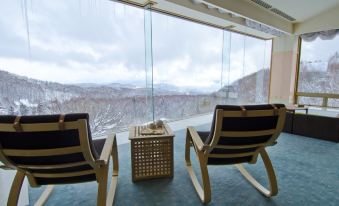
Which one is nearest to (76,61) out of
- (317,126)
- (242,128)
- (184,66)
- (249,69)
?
(184,66)

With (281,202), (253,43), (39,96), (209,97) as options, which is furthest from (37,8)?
(253,43)

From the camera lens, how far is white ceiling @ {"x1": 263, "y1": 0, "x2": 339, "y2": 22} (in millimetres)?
3771

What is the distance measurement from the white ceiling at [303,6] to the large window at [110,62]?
3.79ft

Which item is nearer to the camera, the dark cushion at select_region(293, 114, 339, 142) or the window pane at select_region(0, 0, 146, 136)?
the window pane at select_region(0, 0, 146, 136)

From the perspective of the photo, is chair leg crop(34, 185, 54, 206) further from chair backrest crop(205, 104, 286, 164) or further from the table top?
chair backrest crop(205, 104, 286, 164)

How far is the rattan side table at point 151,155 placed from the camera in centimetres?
187

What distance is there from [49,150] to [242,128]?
1304mm

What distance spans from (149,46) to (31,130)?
8.70 feet

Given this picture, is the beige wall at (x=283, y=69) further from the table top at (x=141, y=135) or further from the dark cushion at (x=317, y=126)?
the table top at (x=141, y=135)

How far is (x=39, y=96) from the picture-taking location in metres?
2.46

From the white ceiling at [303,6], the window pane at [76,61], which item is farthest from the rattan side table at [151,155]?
the white ceiling at [303,6]

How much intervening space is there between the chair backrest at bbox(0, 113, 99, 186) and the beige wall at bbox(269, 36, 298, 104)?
215 inches

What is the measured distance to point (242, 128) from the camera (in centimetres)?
146

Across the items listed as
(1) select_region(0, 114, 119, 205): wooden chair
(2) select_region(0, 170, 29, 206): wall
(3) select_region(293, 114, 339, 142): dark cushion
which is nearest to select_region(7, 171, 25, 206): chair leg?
(1) select_region(0, 114, 119, 205): wooden chair
